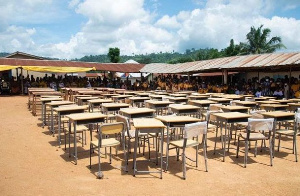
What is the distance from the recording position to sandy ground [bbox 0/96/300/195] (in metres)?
4.21

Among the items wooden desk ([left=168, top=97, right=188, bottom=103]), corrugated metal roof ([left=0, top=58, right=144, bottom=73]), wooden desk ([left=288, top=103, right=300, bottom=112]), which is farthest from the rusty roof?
wooden desk ([left=168, top=97, right=188, bottom=103])

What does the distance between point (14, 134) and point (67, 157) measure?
119 inches

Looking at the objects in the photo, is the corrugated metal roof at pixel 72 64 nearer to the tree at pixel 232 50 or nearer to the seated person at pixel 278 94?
the tree at pixel 232 50

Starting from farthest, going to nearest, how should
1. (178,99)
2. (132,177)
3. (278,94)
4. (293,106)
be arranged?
(278,94) → (178,99) → (293,106) → (132,177)

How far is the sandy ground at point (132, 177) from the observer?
13.8 ft

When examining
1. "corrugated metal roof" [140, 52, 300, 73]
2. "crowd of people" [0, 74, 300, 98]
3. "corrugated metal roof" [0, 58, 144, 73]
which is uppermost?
"corrugated metal roof" [0, 58, 144, 73]

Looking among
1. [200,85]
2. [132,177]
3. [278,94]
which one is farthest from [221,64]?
[132,177]

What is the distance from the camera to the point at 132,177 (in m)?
4.79

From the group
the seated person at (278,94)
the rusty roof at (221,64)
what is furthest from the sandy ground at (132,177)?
the seated person at (278,94)

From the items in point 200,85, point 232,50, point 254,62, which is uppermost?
point 232,50

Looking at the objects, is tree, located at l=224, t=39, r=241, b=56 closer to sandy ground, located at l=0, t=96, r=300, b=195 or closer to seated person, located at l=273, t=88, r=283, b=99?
seated person, located at l=273, t=88, r=283, b=99

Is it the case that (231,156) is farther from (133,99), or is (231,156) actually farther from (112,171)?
(133,99)

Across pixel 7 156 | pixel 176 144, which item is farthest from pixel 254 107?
pixel 7 156

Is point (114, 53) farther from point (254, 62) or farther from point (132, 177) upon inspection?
point (132, 177)
